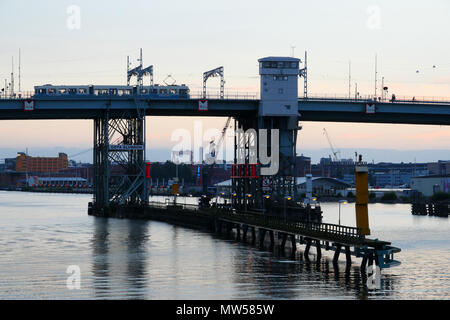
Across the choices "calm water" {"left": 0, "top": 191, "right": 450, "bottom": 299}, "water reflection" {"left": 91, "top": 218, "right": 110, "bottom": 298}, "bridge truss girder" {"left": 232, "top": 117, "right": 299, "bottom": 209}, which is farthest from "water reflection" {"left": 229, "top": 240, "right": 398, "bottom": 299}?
"bridge truss girder" {"left": 232, "top": 117, "right": 299, "bottom": 209}

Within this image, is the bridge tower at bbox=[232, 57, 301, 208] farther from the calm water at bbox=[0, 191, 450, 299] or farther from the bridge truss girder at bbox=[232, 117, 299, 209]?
the calm water at bbox=[0, 191, 450, 299]

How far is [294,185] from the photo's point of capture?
371ft

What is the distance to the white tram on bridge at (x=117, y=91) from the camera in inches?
4493

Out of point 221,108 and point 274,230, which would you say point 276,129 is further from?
point 274,230

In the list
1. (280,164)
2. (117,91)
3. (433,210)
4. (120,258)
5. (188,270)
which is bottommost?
(188,270)

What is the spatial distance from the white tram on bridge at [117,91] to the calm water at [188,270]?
28.8 meters

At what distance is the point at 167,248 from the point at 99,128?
A: 46.2 m

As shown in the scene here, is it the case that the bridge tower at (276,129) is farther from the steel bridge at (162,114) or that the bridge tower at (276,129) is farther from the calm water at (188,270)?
the calm water at (188,270)

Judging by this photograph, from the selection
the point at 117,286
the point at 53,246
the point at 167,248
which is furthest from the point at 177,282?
the point at 53,246

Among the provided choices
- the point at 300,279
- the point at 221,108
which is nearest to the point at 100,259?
the point at 300,279

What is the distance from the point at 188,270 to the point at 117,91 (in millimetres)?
61973

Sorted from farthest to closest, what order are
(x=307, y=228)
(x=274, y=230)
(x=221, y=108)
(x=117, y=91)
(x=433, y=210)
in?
(x=433, y=210) → (x=117, y=91) → (x=221, y=108) → (x=274, y=230) → (x=307, y=228)

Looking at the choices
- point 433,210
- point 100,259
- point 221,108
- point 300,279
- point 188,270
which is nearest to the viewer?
point 300,279

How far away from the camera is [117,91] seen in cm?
11688
